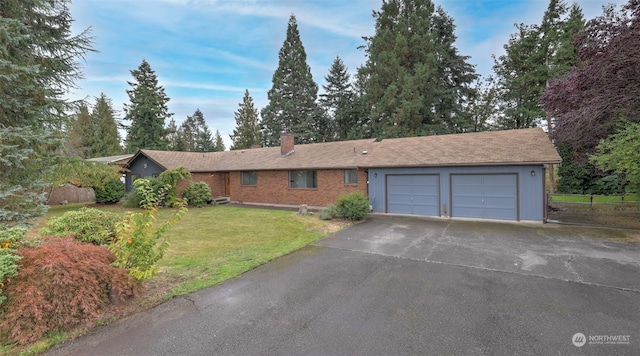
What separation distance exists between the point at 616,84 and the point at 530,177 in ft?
15.3

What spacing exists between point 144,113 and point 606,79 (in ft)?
127

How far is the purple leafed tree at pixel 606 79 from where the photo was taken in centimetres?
933

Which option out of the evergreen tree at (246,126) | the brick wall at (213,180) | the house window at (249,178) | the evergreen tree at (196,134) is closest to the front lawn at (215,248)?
the house window at (249,178)

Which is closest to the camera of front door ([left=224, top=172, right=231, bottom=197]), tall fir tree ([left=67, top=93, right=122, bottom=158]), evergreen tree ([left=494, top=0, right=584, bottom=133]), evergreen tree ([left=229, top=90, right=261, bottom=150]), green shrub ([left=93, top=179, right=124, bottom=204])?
green shrub ([left=93, top=179, right=124, bottom=204])

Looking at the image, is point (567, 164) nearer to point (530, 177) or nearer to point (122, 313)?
point (530, 177)

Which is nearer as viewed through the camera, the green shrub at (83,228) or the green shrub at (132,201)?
the green shrub at (83,228)

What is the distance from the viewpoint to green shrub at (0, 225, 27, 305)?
339 centimetres

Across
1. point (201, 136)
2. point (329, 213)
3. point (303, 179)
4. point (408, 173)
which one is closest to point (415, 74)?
point (408, 173)

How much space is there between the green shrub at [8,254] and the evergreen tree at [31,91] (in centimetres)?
274

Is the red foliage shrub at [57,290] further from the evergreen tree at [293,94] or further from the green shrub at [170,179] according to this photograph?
→ the evergreen tree at [293,94]

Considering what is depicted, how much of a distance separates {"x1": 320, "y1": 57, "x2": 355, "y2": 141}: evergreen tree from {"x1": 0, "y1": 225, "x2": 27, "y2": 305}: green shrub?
96.9 ft

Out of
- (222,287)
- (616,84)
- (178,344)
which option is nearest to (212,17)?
(222,287)

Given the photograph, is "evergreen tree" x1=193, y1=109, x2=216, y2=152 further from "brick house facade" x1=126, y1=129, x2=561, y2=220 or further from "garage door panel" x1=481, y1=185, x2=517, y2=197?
"garage door panel" x1=481, y1=185, x2=517, y2=197

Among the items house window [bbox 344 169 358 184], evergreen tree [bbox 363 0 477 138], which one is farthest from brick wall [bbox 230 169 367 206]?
evergreen tree [bbox 363 0 477 138]
